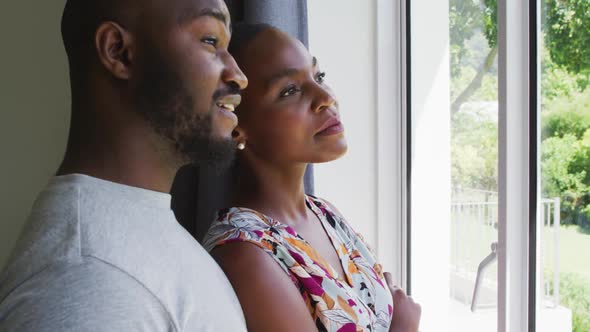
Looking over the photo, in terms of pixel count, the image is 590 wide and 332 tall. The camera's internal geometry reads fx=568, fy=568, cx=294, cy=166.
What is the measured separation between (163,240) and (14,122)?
1.72 m

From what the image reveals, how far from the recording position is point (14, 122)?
208cm

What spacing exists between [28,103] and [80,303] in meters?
1.82

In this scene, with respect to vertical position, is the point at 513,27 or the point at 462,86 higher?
the point at 513,27

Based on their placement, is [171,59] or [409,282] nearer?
[171,59]

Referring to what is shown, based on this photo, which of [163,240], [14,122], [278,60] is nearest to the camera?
[163,240]

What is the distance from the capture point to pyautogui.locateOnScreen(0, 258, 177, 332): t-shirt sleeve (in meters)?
0.47

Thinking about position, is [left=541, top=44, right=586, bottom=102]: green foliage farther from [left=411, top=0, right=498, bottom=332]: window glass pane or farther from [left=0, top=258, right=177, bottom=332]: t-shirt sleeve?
[left=0, top=258, right=177, bottom=332]: t-shirt sleeve

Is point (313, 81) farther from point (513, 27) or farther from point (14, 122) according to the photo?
point (14, 122)

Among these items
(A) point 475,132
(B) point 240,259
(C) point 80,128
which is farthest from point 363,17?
(C) point 80,128

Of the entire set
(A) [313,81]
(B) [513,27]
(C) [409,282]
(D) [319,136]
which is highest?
(B) [513,27]

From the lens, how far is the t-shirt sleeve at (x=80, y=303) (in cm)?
47

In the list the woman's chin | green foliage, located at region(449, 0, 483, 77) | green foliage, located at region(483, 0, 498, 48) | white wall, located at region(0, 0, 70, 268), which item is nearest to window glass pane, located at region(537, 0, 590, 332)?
green foliage, located at region(483, 0, 498, 48)

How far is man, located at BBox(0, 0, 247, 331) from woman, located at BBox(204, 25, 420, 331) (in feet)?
0.65

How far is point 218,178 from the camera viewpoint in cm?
161
